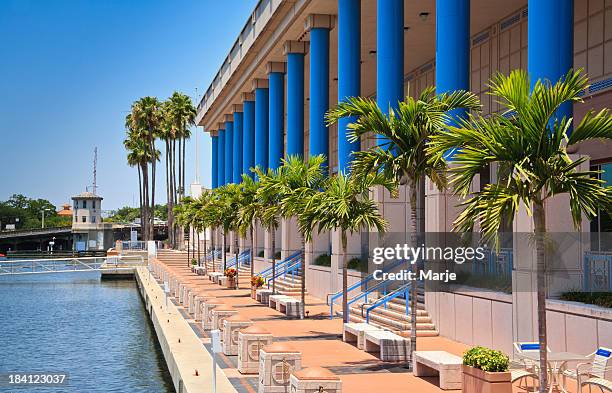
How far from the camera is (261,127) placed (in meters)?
53.4

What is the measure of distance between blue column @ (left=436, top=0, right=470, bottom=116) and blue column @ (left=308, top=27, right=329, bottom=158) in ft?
45.4

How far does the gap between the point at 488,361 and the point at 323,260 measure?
2227 cm

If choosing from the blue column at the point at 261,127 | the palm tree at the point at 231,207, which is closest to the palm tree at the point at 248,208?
the palm tree at the point at 231,207

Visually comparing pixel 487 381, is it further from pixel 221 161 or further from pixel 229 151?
pixel 221 161

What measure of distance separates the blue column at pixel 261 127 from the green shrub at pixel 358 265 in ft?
74.7

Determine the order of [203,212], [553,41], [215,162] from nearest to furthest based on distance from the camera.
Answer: [553,41], [203,212], [215,162]

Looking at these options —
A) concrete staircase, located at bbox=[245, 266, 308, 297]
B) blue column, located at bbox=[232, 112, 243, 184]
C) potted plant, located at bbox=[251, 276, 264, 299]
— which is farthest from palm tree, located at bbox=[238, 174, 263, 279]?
blue column, located at bbox=[232, 112, 243, 184]

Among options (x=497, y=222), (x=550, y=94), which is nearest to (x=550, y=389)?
(x=497, y=222)

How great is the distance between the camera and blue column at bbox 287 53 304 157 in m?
42.9

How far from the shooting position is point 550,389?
42.6ft

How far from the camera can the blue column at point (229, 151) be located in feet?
229

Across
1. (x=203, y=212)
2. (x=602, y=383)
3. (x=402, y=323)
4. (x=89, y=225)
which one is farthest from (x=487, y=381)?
(x=89, y=225)

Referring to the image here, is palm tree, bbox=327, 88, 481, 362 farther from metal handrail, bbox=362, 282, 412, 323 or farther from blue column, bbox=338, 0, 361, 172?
blue column, bbox=338, 0, 361, 172

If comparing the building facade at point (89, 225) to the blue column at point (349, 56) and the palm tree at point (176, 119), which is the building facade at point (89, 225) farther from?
the blue column at point (349, 56)
